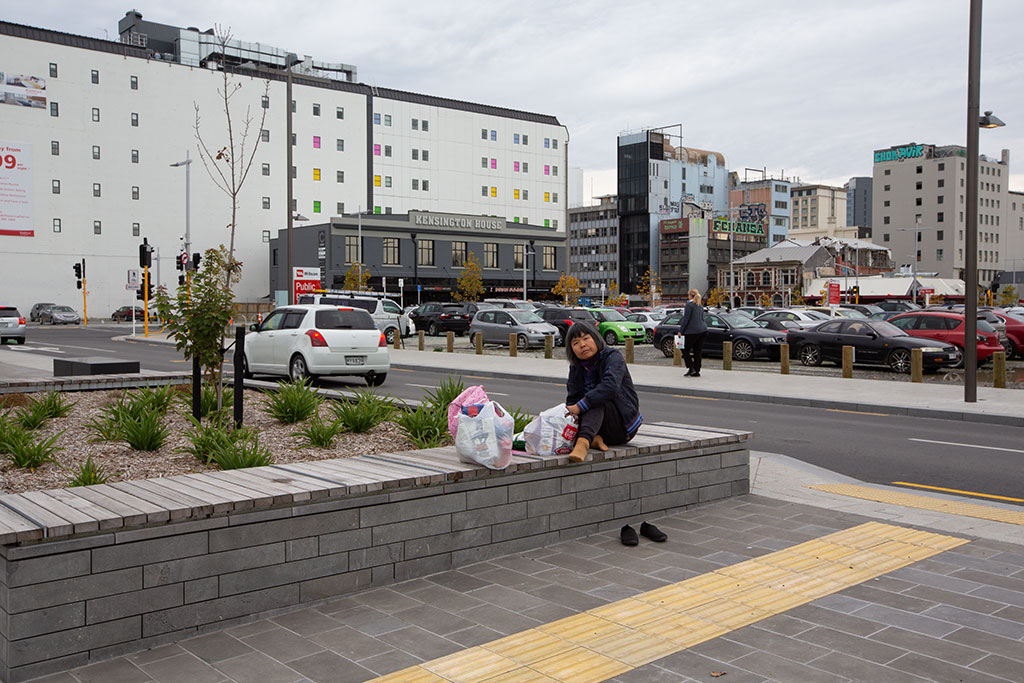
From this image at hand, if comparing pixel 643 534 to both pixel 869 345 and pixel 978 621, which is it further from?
pixel 869 345

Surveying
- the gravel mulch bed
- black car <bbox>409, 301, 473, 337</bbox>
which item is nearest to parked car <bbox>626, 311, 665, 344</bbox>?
black car <bbox>409, 301, 473, 337</bbox>

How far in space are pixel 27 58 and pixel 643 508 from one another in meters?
85.9

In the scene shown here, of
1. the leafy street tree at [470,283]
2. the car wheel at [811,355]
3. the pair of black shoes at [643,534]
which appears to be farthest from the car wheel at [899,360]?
the leafy street tree at [470,283]

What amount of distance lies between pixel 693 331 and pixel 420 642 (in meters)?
16.8

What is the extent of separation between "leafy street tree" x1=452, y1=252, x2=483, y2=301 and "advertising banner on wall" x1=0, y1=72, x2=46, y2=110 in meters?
39.7

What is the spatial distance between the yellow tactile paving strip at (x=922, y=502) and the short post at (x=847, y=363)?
13.0m

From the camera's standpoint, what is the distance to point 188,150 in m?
75.9

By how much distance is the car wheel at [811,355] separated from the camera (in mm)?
25016

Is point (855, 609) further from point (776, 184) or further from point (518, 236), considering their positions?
point (776, 184)

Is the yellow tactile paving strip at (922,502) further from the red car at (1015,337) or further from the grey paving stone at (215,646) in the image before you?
the red car at (1015,337)

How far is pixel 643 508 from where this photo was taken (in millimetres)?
6750

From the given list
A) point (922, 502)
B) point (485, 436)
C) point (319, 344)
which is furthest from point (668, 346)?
point (485, 436)

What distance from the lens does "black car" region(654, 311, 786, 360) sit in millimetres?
26953

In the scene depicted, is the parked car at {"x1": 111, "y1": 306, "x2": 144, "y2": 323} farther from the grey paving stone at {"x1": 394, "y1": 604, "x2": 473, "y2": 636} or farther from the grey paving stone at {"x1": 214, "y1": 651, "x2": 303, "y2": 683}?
the grey paving stone at {"x1": 214, "y1": 651, "x2": 303, "y2": 683}
